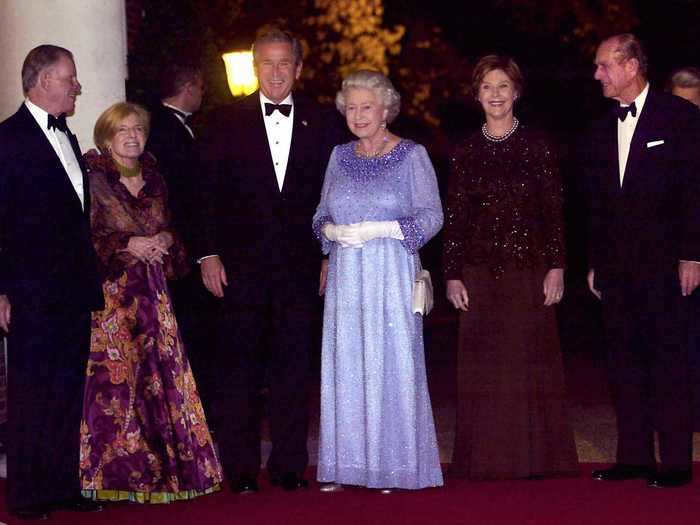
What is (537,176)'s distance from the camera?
22.2ft

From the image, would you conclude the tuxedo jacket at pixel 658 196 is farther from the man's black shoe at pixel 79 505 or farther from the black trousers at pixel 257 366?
the man's black shoe at pixel 79 505

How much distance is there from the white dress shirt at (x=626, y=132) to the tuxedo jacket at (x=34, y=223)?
8.03 ft

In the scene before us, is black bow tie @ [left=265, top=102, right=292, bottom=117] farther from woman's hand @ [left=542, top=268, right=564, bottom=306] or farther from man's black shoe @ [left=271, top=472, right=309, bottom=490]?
man's black shoe @ [left=271, top=472, right=309, bottom=490]

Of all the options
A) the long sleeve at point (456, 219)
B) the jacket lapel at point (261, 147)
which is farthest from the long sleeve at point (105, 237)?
the long sleeve at point (456, 219)

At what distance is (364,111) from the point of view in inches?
260

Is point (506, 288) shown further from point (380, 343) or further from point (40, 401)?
point (40, 401)

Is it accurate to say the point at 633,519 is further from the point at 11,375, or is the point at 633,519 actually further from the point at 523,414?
the point at 11,375

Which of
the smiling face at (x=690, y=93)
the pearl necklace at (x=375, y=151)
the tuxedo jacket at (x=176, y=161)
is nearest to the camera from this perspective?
the pearl necklace at (x=375, y=151)

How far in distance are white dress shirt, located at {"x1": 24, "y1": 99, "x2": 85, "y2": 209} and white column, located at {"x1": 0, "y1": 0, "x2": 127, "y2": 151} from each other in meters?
1.56

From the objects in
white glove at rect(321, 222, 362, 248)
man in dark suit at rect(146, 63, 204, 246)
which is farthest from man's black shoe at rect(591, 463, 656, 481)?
man in dark suit at rect(146, 63, 204, 246)

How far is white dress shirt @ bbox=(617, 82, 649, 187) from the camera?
22.2 feet

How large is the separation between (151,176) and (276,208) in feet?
1.89

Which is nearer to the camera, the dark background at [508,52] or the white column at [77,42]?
the white column at [77,42]

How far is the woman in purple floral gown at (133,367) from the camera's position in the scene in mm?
6465
